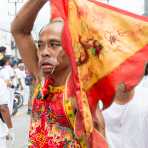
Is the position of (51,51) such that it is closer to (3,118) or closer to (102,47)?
(102,47)

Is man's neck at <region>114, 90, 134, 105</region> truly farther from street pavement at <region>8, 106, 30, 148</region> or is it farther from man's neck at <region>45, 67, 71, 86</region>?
street pavement at <region>8, 106, 30, 148</region>

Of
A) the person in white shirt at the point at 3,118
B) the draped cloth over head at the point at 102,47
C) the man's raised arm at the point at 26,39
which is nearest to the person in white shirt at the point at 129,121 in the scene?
the man's raised arm at the point at 26,39

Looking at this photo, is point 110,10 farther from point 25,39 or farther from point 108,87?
point 25,39

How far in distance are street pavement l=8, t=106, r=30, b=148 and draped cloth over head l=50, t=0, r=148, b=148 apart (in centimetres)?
660

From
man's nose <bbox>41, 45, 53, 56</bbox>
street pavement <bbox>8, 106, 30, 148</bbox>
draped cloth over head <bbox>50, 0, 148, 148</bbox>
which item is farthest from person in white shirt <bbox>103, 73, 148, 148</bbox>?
street pavement <bbox>8, 106, 30, 148</bbox>

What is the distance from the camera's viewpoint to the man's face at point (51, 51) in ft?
11.0

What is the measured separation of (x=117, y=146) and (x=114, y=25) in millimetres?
1330

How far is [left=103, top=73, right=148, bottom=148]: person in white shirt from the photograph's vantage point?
4168mm

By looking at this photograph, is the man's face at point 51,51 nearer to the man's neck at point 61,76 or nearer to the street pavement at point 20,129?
the man's neck at point 61,76

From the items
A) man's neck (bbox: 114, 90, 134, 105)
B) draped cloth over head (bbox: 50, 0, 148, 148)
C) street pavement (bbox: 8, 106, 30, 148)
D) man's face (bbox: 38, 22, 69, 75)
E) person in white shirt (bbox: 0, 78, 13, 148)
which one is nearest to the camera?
draped cloth over head (bbox: 50, 0, 148, 148)

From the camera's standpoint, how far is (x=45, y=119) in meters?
3.32

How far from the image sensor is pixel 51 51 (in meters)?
3.38

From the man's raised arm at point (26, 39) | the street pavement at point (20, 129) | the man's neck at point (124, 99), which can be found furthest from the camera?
the street pavement at point (20, 129)

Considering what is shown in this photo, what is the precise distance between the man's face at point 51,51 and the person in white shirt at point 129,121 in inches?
33.9
